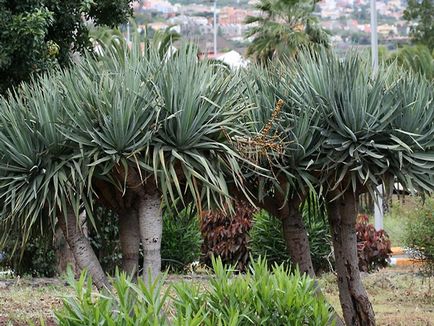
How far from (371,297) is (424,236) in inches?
71.2

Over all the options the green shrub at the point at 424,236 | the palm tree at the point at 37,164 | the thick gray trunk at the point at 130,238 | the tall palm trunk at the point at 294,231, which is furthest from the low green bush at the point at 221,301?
the green shrub at the point at 424,236

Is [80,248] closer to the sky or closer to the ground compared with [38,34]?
closer to the ground

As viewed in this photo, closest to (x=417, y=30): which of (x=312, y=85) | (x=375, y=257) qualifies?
(x=375, y=257)

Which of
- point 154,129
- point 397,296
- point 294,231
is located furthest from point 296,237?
point 397,296

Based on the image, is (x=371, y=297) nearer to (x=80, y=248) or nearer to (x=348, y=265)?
(x=348, y=265)

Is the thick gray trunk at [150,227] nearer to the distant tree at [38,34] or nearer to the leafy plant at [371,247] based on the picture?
the distant tree at [38,34]

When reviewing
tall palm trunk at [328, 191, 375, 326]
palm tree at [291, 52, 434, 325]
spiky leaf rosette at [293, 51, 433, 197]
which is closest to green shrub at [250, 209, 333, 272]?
tall palm trunk at [328, 191, 375, 326]

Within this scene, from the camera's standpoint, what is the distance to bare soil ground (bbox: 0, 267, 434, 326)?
30.5 ft

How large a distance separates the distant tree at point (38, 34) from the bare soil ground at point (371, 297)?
8.41ft

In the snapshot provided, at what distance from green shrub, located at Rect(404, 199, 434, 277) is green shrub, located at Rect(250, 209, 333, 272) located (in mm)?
1364

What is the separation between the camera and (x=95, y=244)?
1431 cm

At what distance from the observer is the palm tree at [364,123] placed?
7707 mm

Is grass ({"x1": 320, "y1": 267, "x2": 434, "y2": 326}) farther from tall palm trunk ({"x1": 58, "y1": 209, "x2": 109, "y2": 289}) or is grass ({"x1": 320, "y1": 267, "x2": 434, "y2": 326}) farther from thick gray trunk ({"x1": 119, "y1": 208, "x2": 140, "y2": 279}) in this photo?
tall palm trunk ({"x1": 58, "y1": 209, "x2": 109, "y2": 289})

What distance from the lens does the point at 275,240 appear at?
50.0 feet
